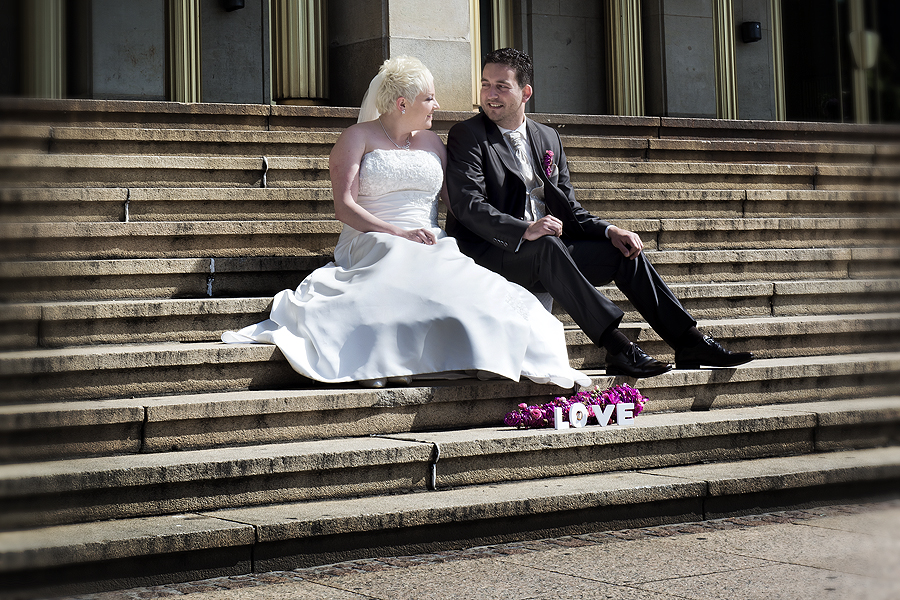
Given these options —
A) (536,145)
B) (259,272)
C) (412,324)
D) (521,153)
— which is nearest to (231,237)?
(259,272)

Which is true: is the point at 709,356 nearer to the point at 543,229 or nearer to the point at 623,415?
the point at 623,415

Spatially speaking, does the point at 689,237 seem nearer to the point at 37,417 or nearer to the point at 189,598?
the point at 189,598

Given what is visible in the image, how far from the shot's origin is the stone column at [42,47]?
0.42 metres

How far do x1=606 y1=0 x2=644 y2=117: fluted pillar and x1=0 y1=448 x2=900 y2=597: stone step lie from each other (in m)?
7.88

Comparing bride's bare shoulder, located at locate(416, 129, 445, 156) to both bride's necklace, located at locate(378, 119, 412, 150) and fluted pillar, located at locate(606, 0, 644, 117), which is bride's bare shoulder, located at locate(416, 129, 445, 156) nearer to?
bride's necklace, located at locate(378, 119, 412, 150)

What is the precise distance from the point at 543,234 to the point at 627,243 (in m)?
0.52

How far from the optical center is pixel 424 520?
3410 mm

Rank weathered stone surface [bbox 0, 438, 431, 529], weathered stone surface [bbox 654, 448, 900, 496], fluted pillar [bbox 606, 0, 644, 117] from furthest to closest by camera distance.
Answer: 1. fluted pillar [bbox 606, 0, 644, 117]
2. weathered stone surface [bbox 654, 448, 900, 496]
3. weathered stone surface [bbox 0, 438, 431, 529]

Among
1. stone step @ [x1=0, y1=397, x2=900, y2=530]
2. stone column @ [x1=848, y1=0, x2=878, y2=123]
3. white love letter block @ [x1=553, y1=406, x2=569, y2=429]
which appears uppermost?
stone column @ [x1=848, y1=0, x2=878, y2=123]

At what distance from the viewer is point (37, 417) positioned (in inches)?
18.7

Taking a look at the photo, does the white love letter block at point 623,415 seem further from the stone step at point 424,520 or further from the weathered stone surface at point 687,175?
the weathered stone surface at point 687,175

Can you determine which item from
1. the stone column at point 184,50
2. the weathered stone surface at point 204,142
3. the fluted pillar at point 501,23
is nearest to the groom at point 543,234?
the weathered stone surface at point 204,142

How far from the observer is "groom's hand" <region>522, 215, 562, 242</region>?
4.87m

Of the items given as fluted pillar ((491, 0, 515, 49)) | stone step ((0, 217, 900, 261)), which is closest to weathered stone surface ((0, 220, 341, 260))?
stone step ((0, 217, 900, 261))
